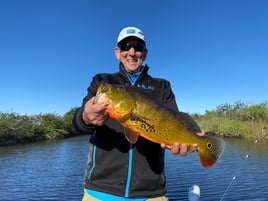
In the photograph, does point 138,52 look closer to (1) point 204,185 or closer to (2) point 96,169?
(2) point 96,169

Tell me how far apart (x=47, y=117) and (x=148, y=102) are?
7200 centimetres

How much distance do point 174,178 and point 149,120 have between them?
20.1 metres

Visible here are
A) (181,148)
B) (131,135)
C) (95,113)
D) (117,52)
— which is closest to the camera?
(95,113)

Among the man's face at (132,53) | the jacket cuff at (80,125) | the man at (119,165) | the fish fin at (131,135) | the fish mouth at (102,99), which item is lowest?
the man at (119,165)

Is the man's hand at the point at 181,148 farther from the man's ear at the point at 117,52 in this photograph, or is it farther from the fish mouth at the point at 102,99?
the man's ear at the point at 117,52

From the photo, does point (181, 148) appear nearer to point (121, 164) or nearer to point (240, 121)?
point (121, 164)

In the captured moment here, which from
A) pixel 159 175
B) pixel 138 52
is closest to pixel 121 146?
pixel 159 175

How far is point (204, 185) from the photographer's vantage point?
2041cm

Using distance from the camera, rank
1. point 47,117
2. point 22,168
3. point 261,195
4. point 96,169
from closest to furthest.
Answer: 1. point 96,169
2. point 261,195
3. point 22,168
4. point 47,117

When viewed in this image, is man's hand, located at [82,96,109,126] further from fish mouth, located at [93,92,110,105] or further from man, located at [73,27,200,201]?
man, located at [73,27,200,201]

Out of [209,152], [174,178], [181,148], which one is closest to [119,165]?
[181,148]

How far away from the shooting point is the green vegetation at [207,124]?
54.3 m

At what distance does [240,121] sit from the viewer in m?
59.2

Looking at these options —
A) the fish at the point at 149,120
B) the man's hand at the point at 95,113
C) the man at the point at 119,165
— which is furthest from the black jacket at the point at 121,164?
the man's hand at the point at 95,113
